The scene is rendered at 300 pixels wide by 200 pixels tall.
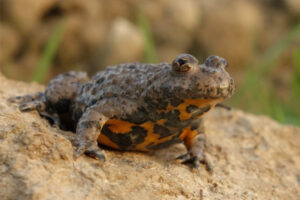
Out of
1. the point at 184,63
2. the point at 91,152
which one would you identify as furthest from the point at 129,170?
the point at 184,63

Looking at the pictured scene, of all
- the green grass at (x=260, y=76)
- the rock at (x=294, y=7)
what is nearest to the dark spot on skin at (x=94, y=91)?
the green grass at (x=260, y=76)

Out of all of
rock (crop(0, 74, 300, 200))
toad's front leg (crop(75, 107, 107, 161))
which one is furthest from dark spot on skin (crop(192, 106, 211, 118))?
toad's front leg (crop(75, 107, 107, 161))

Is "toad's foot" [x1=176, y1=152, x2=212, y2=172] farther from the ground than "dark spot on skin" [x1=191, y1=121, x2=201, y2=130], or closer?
closer

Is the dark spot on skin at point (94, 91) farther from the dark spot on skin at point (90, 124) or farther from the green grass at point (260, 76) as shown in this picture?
the green grass at point (260, 76)

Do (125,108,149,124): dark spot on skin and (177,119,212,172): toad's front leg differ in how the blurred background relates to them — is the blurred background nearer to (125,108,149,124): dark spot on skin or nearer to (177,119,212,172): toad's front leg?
(177,119,212,172): toad's front leg

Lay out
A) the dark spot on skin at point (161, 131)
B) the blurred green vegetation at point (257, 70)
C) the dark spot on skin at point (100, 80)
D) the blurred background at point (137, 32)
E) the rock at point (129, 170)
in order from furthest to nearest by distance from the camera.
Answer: the blurred background at point (137, 32), the blurred green vegetation at point (257, 70), the dark spot on skin at point (100, 80), the dark spot on skin at point (161, 131), the rock at point (129, 170)

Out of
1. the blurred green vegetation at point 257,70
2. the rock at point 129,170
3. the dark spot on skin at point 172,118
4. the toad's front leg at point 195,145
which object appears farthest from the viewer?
the blurred green vegetation at point 257,70
